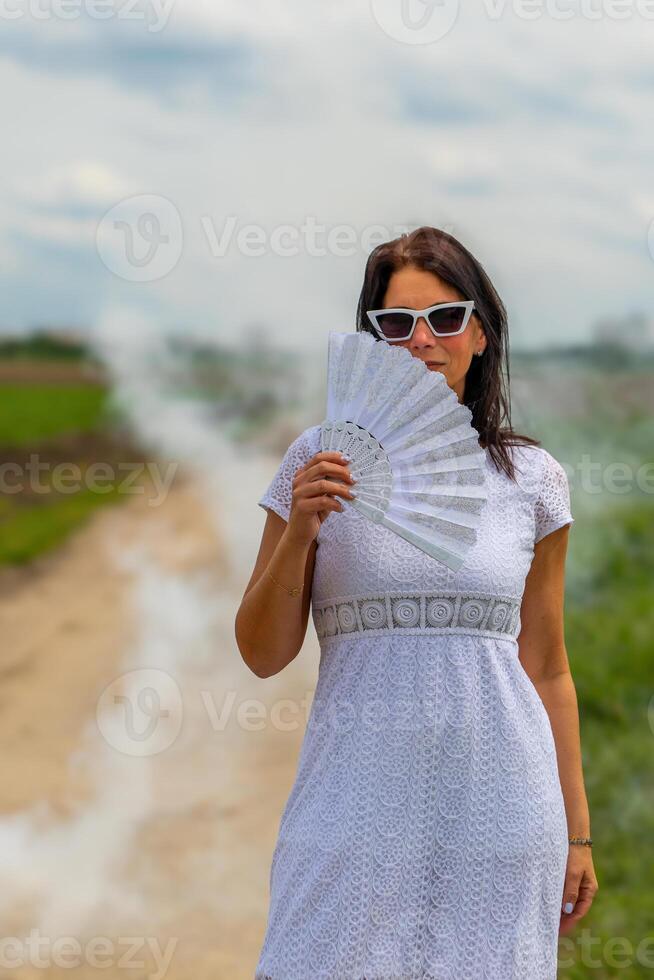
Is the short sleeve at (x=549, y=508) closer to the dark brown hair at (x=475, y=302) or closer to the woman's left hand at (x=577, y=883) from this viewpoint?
the dark brown hair at (x=475, y=302)

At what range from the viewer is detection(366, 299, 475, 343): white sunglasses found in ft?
7.52

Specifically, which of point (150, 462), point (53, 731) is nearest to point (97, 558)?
point (150, 462)

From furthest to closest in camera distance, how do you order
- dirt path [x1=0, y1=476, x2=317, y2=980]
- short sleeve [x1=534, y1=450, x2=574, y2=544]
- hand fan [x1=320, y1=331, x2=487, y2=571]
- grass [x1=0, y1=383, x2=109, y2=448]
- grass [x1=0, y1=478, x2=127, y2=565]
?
grass [x1=0, y1=383, x2=109, y2=448] → grass [x1=0, y1=478, x2=127, y2=565] → dirt path [x1=0, y1=476, x2=317, y2=980] → short sleeve [x1=534, y1=450, x2=574, y2=544] → hand fan [x1=320, y1=331, x2=487, y2=571]

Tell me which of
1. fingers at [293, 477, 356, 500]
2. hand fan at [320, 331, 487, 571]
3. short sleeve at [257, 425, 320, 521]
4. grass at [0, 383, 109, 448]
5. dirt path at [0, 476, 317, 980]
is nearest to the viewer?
fingers at [293, 477, 356, 500]

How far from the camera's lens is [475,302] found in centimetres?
237

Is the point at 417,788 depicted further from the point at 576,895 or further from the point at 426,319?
the point at 426,319

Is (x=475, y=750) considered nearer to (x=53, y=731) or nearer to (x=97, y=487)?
(x=53, y=731)

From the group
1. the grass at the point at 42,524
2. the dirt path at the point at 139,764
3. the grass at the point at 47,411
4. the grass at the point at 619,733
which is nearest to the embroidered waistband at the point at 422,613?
the grass at the point at 619,733

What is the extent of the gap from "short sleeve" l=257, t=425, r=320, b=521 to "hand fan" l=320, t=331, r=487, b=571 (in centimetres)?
6

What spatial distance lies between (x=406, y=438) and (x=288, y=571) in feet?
0.99

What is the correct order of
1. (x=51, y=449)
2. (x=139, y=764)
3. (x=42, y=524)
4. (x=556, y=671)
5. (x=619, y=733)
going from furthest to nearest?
(x=51, y=449) → (x=42, y=524) → (x=139, y=764) → (x=619, y=733) → (x=556, y=671)

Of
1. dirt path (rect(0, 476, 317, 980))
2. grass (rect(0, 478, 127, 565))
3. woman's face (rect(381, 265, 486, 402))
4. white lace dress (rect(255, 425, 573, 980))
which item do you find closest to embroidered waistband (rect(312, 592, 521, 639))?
white lace dress (rect(255, 425, 573, 980))

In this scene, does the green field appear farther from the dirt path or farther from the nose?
the nose

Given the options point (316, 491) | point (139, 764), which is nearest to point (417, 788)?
point (316, 491)
